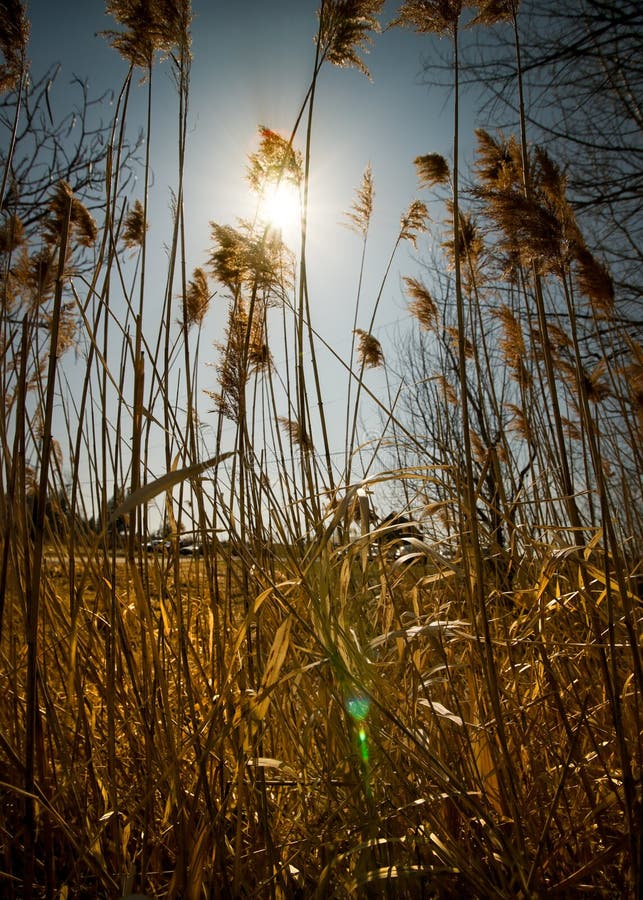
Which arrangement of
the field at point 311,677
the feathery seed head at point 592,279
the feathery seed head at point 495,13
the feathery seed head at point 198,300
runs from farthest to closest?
the feathery seed head at point 198,300, the feathery seed head at point 592,279, the feathery seed head at point 495,13, the field at point 311,677

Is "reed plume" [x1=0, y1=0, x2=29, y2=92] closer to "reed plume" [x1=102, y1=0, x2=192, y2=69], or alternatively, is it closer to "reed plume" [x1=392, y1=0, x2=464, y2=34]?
"reed plume" [x1=102, y1=0, x2=192, y2=69]

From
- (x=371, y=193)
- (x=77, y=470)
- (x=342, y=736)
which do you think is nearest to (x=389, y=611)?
(x=342, y=736)

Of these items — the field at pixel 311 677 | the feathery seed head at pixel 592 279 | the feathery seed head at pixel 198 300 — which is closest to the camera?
the field at pixel 311 677

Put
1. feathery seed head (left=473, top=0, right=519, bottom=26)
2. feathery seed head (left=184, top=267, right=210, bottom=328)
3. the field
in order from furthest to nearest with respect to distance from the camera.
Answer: feathery seed head (left=184, top=267, right=210, bottom=328) < feathery seed head (left=473, top=0, right=519, bottom=26) < the field

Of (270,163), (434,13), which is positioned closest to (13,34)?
(270,163)

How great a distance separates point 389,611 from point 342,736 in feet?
0.76

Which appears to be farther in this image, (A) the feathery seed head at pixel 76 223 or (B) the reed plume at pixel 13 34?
(A) the feathery seed head at pixel 76 223

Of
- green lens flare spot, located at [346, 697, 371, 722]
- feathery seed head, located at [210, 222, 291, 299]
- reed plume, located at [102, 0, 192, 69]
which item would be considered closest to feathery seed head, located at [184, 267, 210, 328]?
feathery seed head, located at [210, 222, 291, 299]

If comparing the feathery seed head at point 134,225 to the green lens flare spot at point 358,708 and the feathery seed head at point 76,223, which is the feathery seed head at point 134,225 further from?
the green lens flare spot at point 358,708

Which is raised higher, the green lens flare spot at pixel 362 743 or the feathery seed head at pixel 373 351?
the feathery seed head at pixel 373 351

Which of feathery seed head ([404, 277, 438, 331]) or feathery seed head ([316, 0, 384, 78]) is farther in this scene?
feathery seed head ([404, 277, 438, 331])

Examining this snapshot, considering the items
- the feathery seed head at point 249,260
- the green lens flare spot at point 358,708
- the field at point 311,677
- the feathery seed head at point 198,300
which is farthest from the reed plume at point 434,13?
the green lens flare spot at point 358,708

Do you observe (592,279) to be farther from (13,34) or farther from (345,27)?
(13,34)

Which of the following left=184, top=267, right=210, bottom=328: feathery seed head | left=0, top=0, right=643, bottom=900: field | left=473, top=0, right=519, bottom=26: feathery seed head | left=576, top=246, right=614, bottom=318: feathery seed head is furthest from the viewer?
left=184, top=267, right=210, bottom=328: feathery seed head
